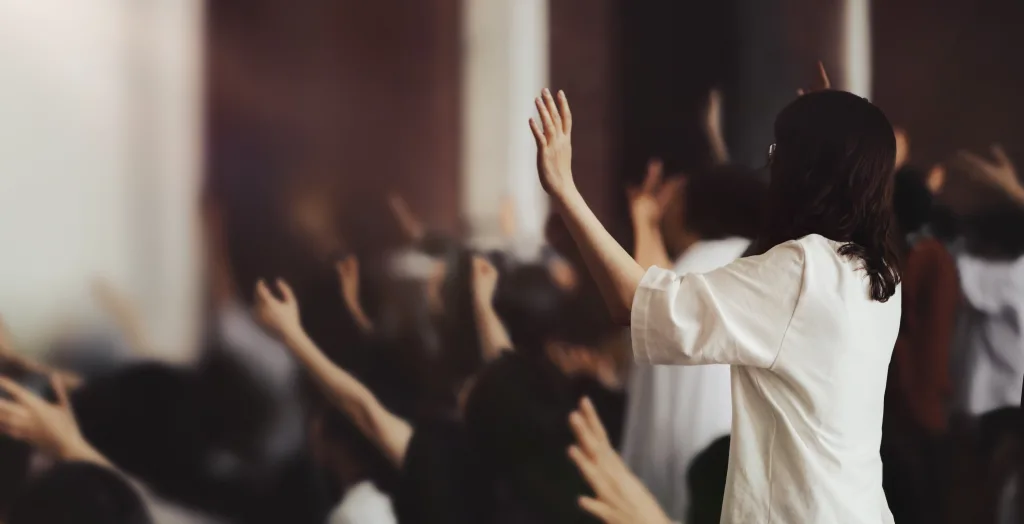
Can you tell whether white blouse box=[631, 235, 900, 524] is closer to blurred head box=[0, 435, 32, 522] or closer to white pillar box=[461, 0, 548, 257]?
white pillar box=[461, 0, 548, 257]

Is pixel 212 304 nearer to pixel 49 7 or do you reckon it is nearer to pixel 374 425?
pixel 374 425

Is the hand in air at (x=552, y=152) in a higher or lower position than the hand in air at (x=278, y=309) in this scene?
higher

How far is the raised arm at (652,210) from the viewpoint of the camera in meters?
1.17

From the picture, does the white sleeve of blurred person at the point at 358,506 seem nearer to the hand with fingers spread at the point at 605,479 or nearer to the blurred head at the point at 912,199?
the hand with fingers spread at the point at 605,479

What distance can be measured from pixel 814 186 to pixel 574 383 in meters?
0.49

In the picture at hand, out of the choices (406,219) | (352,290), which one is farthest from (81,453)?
(406,219)

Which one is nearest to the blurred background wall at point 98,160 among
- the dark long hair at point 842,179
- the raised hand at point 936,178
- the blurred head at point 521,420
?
the blurred head at point 521,420

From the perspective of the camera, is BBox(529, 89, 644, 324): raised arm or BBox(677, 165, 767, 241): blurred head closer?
BBox(529, 89, 644, 324): raised arm

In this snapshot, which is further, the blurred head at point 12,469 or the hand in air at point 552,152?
the blurred head at point 12,469

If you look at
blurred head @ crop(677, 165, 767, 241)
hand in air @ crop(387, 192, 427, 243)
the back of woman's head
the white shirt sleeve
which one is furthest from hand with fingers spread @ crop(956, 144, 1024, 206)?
the back of woman's head

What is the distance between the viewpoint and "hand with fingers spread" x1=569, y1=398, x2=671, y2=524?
1165 millimetres

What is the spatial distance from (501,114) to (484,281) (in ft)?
0.85

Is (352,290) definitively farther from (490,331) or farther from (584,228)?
(584,228)

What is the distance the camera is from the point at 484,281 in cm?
118
